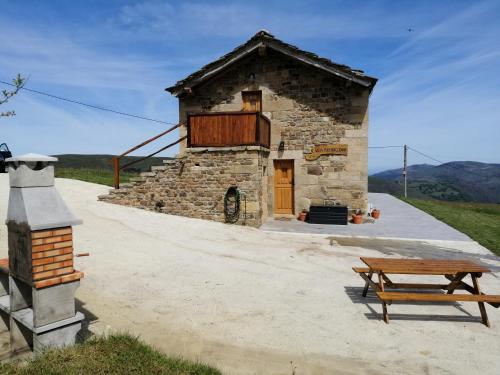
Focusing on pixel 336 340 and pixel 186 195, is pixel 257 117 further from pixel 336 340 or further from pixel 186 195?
pixel 336 340

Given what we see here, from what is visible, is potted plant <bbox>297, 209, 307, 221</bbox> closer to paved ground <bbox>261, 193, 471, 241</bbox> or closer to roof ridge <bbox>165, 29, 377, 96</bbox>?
paved ground <bbox>261, 193, 471, 241</bbox>

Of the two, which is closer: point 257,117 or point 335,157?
point 257,117

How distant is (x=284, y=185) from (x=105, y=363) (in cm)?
1127

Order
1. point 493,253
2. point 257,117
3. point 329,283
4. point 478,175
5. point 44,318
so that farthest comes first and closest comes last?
point 478,175, point 257,117, point 493,253, point 329,283, point 44,318

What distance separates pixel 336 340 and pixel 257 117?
8.77m

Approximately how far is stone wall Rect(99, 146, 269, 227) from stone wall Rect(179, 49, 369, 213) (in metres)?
1.85

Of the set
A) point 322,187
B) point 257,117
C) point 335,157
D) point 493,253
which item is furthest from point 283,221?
point 493,253

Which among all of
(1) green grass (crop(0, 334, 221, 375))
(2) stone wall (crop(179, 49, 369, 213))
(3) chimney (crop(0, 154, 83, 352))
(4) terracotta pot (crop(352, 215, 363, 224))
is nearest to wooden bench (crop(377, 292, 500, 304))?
(1) green grass (crop(0, 334, 221, 375))

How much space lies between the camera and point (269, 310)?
5.07 meters

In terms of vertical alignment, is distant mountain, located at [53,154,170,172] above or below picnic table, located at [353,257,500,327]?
above

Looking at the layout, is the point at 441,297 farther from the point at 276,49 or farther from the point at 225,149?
the point at 276,49

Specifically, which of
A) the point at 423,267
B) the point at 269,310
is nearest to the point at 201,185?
the point at 269,310

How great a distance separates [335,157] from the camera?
13406 mm

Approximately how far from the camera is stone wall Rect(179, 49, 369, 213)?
1320cm
